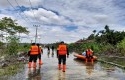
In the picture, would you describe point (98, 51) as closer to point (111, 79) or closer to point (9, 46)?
point (9, 46)

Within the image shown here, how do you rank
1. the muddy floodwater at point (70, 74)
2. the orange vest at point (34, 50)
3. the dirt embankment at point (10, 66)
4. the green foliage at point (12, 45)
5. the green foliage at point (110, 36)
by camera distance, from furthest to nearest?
1. the green foliage at point (110, 36)
2. the green foliage at point (12, 45)
3. the orange vest at point (34, 50)
4. the dirt embankment at point (10, 66)
5. the muddy floodwater at point (70, 74)

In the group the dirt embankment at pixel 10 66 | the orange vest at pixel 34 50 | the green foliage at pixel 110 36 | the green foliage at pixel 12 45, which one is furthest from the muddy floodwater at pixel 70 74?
the green foliage at pixel 110 36

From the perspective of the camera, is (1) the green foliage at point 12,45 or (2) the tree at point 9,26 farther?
(2) the tree at point 9,26

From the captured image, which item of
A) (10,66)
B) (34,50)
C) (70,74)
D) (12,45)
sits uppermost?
(12,45)

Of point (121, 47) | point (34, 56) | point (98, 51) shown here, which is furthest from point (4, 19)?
point (34, 56)

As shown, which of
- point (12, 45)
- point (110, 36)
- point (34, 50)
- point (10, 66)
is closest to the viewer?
point (34, 50)

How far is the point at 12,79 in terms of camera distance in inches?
582

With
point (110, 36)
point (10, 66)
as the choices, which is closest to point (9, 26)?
point (110, 36)

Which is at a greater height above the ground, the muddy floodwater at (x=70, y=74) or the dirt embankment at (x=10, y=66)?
the dirt embankment at (x=10, y=66)

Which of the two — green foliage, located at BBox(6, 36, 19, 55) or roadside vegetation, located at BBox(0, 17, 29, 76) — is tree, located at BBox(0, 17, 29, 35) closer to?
roadside vegetation, located at BBox(0, 17, 29, 76)

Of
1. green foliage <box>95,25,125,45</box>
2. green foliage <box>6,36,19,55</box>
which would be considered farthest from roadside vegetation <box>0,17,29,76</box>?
green foliage <box>95,25,125,45</box>

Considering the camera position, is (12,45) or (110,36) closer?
(12,45)

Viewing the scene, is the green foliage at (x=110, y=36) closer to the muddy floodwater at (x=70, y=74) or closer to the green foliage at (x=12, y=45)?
the green foliage at (x=12, y=45)

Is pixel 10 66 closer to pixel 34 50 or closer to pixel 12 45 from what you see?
pixel 34 50
